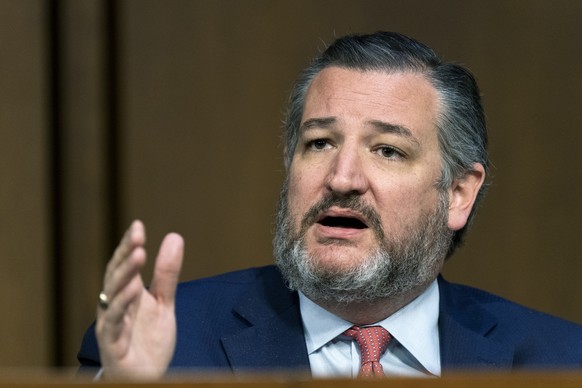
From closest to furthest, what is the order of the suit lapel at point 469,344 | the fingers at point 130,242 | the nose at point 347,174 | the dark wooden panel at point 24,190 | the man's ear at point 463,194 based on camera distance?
the fingers at point 130,242, the nose at point 347,174, the suit lapel at point 469,344, the man's ear at point 463,194, the dark wooden panel at point 24,190

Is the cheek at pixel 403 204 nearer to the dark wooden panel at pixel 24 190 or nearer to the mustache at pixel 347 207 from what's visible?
the mustache at pixel 347 207

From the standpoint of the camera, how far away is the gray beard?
2.09 metres

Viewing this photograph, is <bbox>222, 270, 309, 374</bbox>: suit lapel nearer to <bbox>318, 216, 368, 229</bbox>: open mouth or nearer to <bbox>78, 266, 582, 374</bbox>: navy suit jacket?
<bbox>78, 266, 582, 374</bbox>: navy suit jacket

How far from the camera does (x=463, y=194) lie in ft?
7.73

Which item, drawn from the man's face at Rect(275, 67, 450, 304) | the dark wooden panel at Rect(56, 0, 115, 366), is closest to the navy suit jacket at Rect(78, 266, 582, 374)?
the man's face at Rect(275, 67, 450, 304)

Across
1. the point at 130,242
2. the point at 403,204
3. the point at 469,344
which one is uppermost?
the point at 130,242

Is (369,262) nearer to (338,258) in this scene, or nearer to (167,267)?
(338,258)

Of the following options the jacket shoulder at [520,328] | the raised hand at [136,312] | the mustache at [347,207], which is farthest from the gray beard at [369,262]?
the raised hand at [136,312]

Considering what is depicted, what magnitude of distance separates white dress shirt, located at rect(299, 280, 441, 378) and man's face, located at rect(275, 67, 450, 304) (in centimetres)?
11

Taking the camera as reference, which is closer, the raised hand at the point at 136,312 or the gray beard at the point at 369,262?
the raised hand at the point at 136,312

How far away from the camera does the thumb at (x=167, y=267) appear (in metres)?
1.56

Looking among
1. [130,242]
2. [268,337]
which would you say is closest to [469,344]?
[268,337]

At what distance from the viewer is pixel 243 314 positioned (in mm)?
2215

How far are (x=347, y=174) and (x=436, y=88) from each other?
314mm
